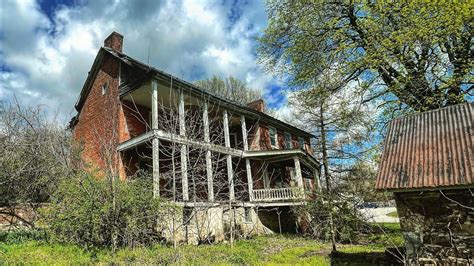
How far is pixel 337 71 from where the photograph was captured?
14.9 meters

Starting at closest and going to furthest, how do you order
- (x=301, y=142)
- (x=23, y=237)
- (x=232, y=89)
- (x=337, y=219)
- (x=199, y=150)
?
(x=23, y=237), (x=199, y=150), (x=337, y=219), (x=301, y=142), (x=232, y=89)

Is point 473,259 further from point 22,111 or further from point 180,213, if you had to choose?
point 22,111

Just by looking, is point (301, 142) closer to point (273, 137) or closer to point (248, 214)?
point (273, 137)

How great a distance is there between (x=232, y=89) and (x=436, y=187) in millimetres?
32444

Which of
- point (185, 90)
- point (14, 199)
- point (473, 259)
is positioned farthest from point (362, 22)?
point (14, 199)

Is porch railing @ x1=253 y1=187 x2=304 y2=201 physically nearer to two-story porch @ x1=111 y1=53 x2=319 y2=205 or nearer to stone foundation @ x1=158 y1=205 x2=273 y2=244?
two-story porch @ x1=111 y1=53 x2=319 y2=205

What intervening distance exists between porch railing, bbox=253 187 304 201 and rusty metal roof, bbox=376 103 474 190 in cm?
1032

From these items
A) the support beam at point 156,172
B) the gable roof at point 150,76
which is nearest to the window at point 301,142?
the gable roof at point 150,76

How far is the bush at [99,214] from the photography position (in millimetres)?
10383

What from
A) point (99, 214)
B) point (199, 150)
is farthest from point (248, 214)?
point (99, 214)

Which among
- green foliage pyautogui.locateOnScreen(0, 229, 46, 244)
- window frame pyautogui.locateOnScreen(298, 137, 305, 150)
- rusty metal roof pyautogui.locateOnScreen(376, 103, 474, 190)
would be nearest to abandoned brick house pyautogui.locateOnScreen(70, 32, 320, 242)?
green foliage pyautogui.locateOnScreen(0, 229, 46, 244)

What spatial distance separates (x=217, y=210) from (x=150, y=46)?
10121mm

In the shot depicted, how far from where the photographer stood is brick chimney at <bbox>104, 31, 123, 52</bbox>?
20219 millimetres

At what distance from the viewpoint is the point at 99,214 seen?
34.2ft
